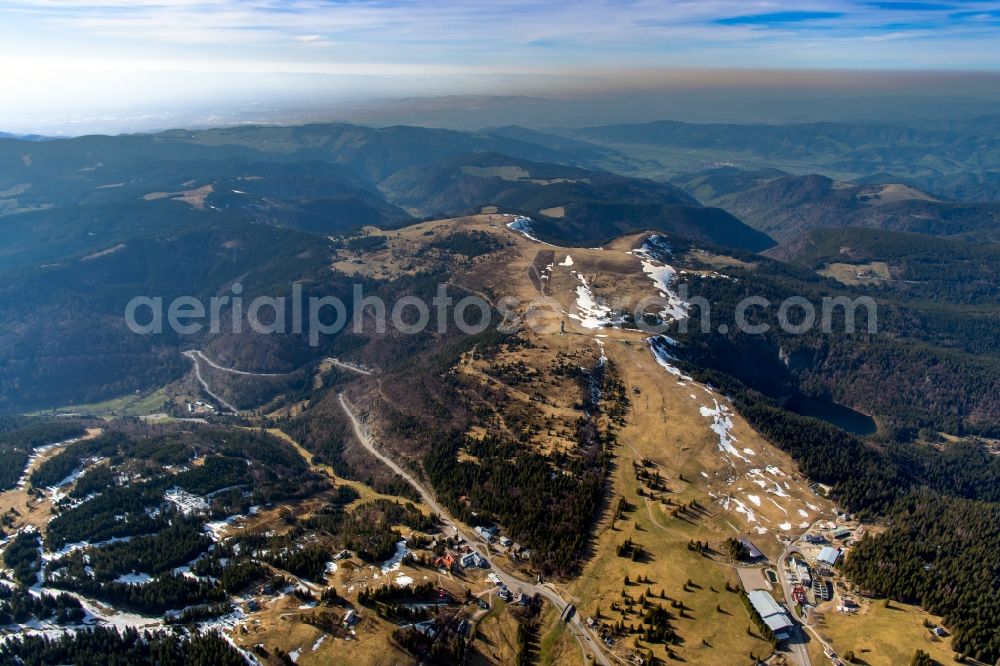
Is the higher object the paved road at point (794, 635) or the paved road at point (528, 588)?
the paved road at point (794, 635)

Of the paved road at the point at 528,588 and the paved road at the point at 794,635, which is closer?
the paved road at the point at 794,635

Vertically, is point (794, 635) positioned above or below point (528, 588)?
above

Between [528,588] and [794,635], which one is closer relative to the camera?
[794,635]

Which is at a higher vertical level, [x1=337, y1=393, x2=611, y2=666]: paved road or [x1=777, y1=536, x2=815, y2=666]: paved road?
[x1=777, y1=536, x2=815, y2=666]: paved road

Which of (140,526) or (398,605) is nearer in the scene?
(398,605)

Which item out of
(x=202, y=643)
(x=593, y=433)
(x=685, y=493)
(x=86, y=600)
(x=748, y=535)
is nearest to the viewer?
(x=202, y=643)

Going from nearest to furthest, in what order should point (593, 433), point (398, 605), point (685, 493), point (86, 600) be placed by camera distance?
point (398, 605)
point (86, 600)
point (685, 493)
point (593, 433)

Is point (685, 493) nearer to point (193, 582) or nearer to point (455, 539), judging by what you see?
point (455, 539)

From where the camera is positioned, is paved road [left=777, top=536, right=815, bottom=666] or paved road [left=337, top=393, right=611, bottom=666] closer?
paved road [left=777, top=536, right=815, bottom=666]

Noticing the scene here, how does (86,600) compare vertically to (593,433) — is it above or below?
below

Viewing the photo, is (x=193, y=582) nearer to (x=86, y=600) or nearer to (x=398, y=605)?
(x=86, y=600)

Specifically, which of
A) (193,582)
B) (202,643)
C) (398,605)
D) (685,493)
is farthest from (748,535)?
(193,582)
